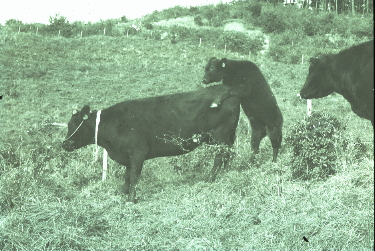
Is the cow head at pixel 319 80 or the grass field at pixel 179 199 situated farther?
the cow head at pixel 319 80

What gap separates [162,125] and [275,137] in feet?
8.61

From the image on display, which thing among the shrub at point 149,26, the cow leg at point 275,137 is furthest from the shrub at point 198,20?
the cow leg at point 275,137

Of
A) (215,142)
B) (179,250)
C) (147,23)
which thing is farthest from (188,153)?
(147,23)

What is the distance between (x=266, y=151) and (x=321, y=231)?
5138 millimetres

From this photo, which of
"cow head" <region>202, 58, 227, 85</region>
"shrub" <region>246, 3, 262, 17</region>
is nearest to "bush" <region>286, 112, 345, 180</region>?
"cow head" <region>202, 58, 227, 85</region>

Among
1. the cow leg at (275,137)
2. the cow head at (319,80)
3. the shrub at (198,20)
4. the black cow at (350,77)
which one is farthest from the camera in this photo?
the shrub at (198,20)

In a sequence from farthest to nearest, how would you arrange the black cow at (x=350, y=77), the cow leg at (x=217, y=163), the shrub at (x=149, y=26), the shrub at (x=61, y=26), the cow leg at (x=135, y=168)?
the shrub at (x=149, y=26), the shrub at (x=61, y=26), the cow leg at (x=217, y=163), the cow leg at (x=135, y=168), the black cow at (x=350, y=77)

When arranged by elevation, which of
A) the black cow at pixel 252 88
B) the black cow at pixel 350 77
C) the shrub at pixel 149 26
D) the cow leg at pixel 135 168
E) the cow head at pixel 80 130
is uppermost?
the shrub at pixel 149 26

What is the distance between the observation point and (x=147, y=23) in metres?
17.8

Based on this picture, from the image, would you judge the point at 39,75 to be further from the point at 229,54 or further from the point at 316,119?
the point at 316,119

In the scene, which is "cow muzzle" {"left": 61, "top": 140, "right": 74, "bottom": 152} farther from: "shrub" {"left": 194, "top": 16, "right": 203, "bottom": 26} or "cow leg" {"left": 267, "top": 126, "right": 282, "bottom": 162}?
"shrub" {"left": 194, "top": 16, "right": 203, "bottom": 26}

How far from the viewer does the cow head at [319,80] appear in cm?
770

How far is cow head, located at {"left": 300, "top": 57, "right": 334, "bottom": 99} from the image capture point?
7695 millimetres

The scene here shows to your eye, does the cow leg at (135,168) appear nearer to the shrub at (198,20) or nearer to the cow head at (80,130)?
the cow head at (80,130)
